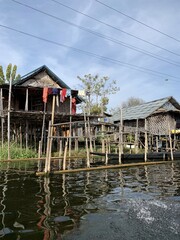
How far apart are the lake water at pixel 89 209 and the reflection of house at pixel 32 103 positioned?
9.30 meters

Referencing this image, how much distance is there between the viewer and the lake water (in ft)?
14.3

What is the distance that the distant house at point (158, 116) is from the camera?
84.5ft

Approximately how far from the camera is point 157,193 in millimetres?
7285

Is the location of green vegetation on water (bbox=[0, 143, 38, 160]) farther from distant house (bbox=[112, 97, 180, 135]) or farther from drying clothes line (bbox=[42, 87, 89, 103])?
distant house (bbox=[112, 97, 180, 135])

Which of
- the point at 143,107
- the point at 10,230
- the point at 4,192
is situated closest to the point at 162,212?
the point at 10,230

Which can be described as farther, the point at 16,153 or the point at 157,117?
the point at 157,117

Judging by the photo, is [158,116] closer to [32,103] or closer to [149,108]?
[149,108]

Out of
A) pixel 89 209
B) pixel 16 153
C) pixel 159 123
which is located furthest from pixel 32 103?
pixel 89 209

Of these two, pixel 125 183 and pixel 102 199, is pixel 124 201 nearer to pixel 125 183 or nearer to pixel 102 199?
pixel 102 199

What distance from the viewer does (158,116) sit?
85.9 ft

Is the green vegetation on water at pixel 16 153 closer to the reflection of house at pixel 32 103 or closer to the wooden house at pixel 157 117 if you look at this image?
the reflection of house at pixel 32 103

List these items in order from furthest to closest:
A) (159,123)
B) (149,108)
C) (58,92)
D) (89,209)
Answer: (149,108) < (159,123) < (58,92) < (89,209)

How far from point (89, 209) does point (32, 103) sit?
17598mm

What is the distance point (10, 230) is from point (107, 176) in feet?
20.5
